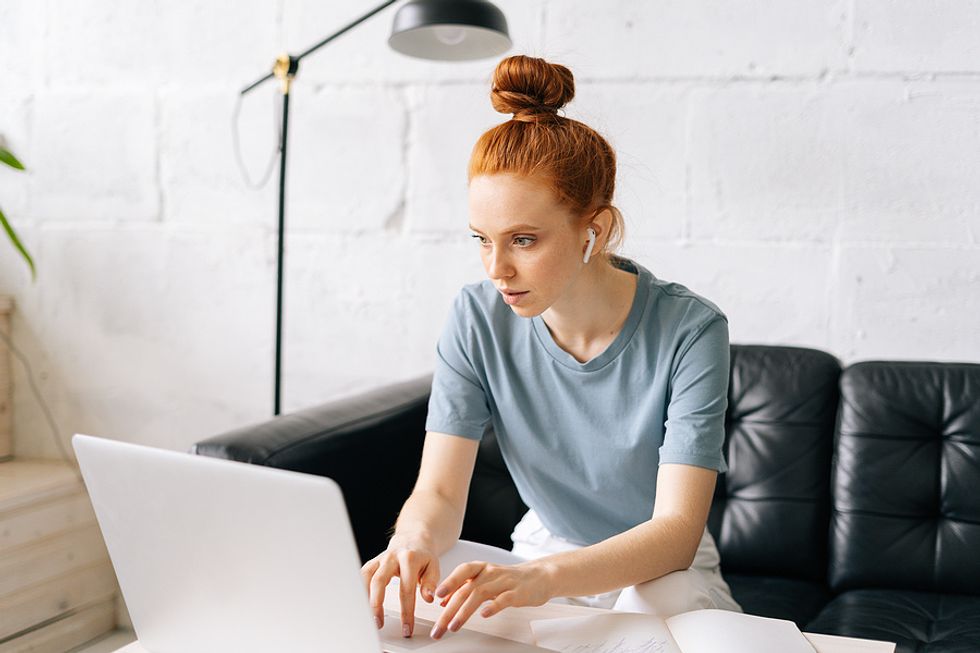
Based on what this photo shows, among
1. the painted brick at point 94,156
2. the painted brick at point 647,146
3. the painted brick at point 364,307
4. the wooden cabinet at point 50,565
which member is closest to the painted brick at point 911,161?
the painted brick at point 647,146

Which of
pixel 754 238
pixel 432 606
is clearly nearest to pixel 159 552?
pixel 432 606

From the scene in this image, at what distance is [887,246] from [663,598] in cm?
126

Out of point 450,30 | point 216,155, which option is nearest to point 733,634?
point 450,30

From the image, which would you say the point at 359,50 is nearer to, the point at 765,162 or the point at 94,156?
the point at 94,156

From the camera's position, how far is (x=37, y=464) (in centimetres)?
268

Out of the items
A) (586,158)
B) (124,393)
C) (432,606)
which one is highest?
(586,158)

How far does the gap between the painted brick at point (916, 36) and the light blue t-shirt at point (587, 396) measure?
0.97 metres

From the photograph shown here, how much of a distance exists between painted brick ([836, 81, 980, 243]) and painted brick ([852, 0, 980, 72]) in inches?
1.6

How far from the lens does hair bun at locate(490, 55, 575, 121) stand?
4.47ft

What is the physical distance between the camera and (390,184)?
246cm

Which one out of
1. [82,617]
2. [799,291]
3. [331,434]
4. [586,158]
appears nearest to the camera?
[586,158]

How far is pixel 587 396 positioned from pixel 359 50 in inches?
53.6

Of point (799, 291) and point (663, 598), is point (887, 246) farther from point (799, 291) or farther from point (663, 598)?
point (663, 598)

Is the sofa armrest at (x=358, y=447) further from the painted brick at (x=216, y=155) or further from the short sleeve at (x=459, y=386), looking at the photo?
the painted brick at (x=216, y=155)
